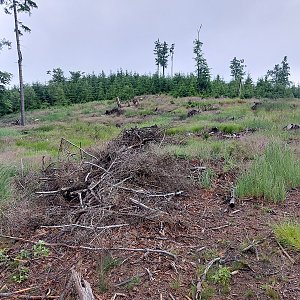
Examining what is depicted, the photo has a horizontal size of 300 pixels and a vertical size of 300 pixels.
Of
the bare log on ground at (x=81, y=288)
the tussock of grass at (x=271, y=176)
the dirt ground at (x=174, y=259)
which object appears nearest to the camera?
the bare log on ground at (x=81, y=288)

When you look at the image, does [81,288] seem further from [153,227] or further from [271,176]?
[271,176]

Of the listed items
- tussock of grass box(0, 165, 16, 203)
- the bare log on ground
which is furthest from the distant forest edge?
the bare log on ground

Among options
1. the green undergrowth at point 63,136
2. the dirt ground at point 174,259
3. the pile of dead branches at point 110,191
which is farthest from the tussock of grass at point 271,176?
the green undergrowth at point 63,136

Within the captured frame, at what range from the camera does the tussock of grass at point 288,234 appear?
10.7 feet

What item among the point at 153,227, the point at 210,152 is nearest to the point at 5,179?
the point at 153,227

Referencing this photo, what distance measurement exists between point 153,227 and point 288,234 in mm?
1304

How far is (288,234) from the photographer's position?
132 inches

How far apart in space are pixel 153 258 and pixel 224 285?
2.20 feet

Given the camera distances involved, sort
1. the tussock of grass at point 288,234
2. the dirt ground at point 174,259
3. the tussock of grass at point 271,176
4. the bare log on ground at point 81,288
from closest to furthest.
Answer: the bare log on ground at point 81,288 < the dirt ground at point 174,259 < the tussock of grass at point 288,234 < the tussock of grass at point 271,176

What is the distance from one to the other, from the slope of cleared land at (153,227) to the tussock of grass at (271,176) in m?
0.01

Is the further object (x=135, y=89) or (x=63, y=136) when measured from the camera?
(x=135, y=89)

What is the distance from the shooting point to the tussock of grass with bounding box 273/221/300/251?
10.7ft

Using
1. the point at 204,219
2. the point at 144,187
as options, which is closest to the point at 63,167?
the point at 144,187

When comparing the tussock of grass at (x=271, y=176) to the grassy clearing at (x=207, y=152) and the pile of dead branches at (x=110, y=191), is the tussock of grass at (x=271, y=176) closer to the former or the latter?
the pile of dead branches at (x=110, y=191)
